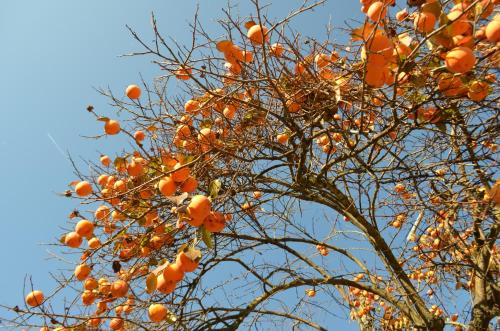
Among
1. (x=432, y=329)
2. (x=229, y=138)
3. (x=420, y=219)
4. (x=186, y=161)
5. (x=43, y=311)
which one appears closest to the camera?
(x=186, y=161)

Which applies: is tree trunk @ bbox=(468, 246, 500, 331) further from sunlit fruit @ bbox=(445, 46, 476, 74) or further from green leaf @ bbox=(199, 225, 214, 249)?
green leaf @ bbox=(199, 225, 214, 249)

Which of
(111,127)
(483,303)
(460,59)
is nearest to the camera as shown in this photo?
(460,59)

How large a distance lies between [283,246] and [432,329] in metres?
1.48

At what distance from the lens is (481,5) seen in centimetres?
190

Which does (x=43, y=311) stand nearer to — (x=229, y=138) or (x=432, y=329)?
(x=229, y=138)

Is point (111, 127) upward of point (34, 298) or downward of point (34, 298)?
upward

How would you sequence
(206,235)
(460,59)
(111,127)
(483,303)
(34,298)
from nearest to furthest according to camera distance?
(460,59) < (206,235) < (34,298) < (111,127) < (483,303)

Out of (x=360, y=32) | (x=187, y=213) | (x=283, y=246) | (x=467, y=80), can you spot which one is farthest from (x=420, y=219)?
(x=187, y=213)

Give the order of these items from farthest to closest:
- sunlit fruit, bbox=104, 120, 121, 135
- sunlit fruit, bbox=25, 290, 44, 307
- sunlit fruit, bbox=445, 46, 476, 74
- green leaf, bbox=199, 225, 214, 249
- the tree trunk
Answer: the tree trunk, sunlit fruit, bbox=104, 120, 121, 135, sunlit fruit, bbox=25, 290, 44, 307, green leaf, bbox=199, 225, 214, 249, sunlit fruit, bbox=445, 46, 476, 74

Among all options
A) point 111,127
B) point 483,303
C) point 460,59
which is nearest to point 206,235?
point 111,127

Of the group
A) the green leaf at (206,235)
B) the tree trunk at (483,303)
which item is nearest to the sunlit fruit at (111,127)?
the green leaf at (206,235)

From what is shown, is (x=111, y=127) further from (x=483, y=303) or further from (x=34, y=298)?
(x=483, y=303)

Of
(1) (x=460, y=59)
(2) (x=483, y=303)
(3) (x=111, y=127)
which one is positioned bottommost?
(2) (x=483, y=303)

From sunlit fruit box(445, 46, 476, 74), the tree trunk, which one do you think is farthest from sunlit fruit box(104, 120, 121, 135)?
the tree trunk
